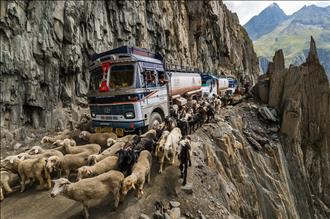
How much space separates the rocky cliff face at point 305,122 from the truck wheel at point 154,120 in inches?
560

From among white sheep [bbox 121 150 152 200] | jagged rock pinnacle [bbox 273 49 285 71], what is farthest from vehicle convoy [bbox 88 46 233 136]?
jagged rock pinnacle [bbox 273 49 285 71]

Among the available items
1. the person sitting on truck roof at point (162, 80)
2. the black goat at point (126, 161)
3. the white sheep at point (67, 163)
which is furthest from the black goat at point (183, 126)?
the white sheep at point (67, 163)

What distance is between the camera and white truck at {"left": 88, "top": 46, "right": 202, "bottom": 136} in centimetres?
1312

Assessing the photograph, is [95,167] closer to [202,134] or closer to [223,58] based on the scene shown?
[202,134]

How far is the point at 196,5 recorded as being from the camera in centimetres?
6625

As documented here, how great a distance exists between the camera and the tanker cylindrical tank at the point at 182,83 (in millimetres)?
21297

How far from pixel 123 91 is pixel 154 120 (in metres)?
2.92

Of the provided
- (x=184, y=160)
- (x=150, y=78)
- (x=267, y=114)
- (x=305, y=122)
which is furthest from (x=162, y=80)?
(x=305, y=122)

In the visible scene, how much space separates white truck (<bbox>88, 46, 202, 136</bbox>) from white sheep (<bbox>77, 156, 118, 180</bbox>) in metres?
3.84

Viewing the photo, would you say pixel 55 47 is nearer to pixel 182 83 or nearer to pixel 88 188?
pixel 182 83

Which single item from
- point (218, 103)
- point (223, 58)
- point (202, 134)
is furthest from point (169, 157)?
point (223, 58)

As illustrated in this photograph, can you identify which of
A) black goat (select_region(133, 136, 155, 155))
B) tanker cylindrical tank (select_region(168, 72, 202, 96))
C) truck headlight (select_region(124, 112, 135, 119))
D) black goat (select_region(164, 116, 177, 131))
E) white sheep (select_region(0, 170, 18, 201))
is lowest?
white sheep (select_region(0, 170, 18, 201))

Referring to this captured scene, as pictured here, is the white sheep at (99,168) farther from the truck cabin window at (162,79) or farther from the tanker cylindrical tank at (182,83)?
the tanker cylindrical tank at (182,83)

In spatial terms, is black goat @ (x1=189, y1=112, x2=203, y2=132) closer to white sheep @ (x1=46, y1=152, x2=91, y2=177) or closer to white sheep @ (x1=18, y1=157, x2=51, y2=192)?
white sheep @ (x1=46, y1=152, x2=91, y2=177)
